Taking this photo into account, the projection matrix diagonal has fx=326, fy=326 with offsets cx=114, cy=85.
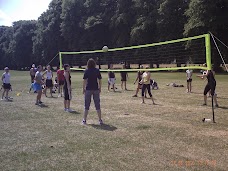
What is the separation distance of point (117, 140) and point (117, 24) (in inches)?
1810

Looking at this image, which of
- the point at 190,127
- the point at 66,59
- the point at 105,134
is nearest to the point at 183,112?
the point at 190,127

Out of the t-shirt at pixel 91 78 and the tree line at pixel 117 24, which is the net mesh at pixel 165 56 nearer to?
the tree line at pixel 117 24

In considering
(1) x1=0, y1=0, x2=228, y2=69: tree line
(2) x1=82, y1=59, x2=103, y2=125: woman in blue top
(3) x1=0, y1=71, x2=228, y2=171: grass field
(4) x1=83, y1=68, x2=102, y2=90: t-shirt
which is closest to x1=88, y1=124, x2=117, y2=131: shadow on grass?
(3) x1=0, y1=71, x2=228, y2=171: grass field

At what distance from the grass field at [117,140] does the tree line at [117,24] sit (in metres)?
27.5

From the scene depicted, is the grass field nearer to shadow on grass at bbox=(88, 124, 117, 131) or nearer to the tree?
shadow on grass at bbox=(88, 124, 117, 131)

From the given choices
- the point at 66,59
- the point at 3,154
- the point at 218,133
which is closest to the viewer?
the point at 3,154

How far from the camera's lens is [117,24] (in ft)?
172

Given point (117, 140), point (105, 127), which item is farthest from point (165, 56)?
point (117, 140)

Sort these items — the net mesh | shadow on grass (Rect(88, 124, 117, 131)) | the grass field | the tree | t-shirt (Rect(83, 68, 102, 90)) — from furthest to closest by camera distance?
the tree < the net mesh < t-shirt (Rect(83, 68, 102, 90)) < shadow on grass (Rect(88, 124, 117, 131)) < the grass field

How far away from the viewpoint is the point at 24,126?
987 centimetres

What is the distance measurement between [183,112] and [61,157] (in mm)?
6241

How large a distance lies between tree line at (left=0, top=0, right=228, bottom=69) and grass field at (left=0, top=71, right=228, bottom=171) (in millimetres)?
27451

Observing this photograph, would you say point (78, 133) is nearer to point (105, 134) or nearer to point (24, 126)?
point (105, 134)

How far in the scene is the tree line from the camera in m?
37.8
